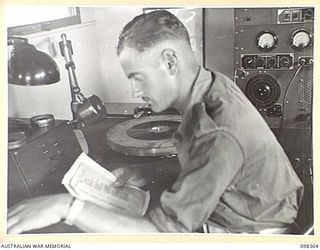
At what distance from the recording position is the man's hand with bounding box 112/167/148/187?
75 centimetres

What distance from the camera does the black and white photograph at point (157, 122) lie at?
0.66 m

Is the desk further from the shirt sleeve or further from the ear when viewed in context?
the ear

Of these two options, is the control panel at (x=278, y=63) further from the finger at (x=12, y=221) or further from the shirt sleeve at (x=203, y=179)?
the finger at (x=12, y=221)

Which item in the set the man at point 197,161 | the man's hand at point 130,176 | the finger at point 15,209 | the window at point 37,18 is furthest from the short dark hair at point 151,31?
the finger at point 15,209

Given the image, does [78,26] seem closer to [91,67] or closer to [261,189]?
[91,67]

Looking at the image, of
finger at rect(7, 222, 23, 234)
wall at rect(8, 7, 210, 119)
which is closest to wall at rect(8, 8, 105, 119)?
wall at rect(8, 7, 210, 119)

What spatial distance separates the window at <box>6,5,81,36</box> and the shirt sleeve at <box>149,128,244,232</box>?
33cm

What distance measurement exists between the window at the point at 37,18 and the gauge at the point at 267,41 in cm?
39

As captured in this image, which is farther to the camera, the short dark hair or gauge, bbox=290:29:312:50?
gauge, bbox=290:29:312:50

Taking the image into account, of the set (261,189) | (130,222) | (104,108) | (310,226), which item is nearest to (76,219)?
(130,222)

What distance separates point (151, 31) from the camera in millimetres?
679

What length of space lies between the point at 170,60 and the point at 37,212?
0.35 m

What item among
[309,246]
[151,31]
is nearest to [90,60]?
[151,31]

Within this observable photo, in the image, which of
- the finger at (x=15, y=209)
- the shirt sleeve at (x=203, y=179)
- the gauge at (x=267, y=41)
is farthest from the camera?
the gauge at (x=267, y=41)
